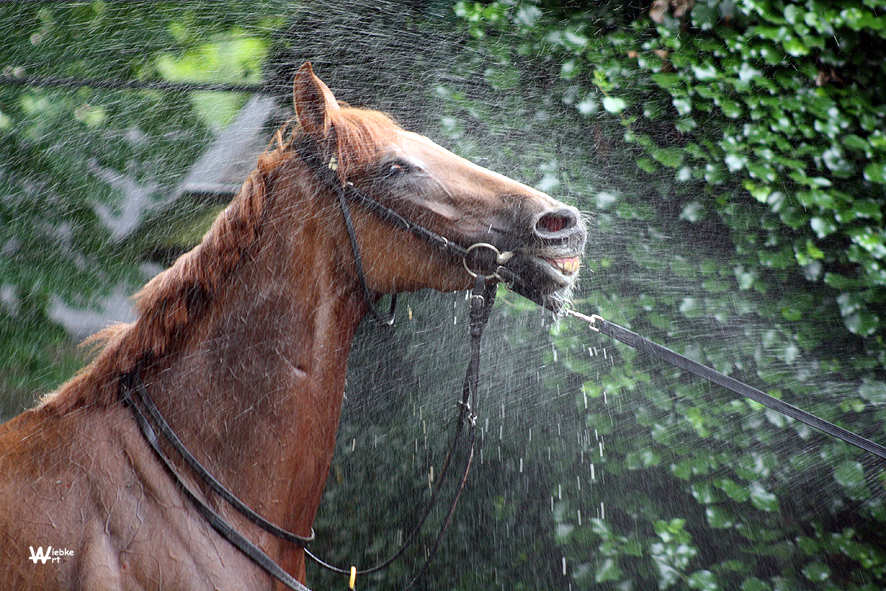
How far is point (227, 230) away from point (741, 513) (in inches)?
82.9

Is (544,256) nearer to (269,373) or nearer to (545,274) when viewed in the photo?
(545,274)

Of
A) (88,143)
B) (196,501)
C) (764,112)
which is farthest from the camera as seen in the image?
(88,143)

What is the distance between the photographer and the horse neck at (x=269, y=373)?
1648 mm

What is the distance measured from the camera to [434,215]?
181 centimetres

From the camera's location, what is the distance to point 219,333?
1.68m

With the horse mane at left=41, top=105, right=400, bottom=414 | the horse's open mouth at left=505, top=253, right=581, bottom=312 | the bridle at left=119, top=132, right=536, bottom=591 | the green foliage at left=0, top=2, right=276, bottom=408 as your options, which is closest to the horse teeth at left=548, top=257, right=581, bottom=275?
the horse's open mouth at left=505, top=253, right=581, bottom=312

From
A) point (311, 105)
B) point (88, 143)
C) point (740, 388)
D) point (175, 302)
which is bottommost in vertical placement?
point (88, 143)

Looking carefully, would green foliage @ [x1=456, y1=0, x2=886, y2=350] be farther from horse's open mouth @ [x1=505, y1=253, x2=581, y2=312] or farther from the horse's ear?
the horse's ear

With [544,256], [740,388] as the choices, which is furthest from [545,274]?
[740,388]

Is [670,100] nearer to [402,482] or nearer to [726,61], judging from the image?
[726,61]

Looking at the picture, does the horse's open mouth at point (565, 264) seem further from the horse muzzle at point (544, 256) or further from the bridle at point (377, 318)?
the bridle at point (377, 318)

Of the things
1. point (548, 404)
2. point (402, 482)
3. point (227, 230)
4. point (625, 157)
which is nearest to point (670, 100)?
point (625, 157)

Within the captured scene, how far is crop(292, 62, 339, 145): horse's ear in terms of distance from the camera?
1.74 m

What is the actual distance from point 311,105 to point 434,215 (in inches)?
17.6
